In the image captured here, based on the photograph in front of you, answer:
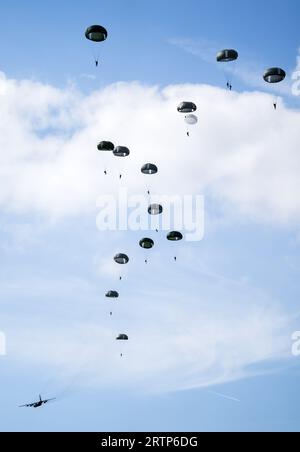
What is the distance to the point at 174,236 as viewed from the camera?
75.2 m

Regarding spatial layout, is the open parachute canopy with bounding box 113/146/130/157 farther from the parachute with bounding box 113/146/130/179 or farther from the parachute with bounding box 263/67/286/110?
the parachute with bounding box 263/67/286/110

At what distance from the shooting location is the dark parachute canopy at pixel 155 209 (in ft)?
248

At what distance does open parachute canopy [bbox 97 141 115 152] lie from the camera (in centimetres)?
7137

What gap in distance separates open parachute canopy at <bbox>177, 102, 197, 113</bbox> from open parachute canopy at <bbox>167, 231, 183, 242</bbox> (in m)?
12.8

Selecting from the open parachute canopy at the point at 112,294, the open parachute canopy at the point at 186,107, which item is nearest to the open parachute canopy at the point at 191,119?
the open parachute canopy at the point at 186,107

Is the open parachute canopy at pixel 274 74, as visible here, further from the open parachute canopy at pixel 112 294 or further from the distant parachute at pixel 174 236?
the open parachute canopy at pixel 112 294

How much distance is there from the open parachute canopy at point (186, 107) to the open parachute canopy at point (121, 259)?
1663 cm

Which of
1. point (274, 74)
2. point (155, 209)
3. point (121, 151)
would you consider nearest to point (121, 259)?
point (155, 209)

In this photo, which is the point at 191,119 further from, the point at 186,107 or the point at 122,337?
the point at 122,337

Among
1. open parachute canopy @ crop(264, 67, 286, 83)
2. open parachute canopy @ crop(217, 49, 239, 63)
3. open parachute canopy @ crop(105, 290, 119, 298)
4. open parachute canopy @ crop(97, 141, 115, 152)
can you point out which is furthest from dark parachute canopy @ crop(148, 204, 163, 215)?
open parachute canopy @ crop(264, 67, 286, 83)
